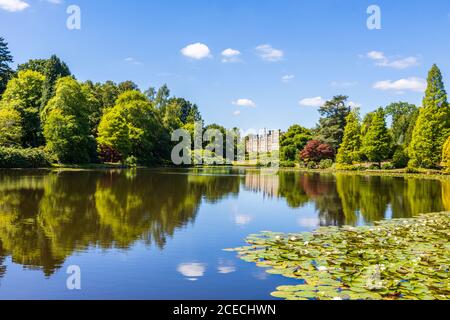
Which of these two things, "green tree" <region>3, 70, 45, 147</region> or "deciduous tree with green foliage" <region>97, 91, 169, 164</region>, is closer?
"green tree" <region>3, 70, 45, 147</region>

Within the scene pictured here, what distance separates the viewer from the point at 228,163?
89.1 m

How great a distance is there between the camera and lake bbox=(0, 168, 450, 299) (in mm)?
6694

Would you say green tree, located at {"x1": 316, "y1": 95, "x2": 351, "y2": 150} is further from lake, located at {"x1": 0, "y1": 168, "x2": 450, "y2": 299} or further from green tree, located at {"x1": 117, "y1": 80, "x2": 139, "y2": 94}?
lake, located at {"x1": 0, "y1": 168, "x2": 450, "y2": 299}

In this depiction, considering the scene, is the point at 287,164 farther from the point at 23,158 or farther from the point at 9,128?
the point at 9,128

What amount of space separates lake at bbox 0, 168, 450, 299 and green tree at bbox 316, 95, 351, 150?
1981 inches

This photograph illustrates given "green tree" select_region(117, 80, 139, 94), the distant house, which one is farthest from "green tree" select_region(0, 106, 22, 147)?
the distant house

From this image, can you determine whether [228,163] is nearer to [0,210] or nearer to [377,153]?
[377,153]

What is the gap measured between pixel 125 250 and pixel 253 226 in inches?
182

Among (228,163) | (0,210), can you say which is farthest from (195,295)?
(228,163)

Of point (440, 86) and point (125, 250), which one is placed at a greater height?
point (440, 86)

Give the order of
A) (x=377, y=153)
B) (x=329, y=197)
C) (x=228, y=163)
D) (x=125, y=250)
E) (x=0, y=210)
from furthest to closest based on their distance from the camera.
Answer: (x=228, y=163) → (x=377, y=153) → (x=329, y=197) → (x=0, y=210) → (x=125, y=250)

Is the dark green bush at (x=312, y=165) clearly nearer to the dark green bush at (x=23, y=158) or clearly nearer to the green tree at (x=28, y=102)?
the dark green bush at (x=23, y=158)
